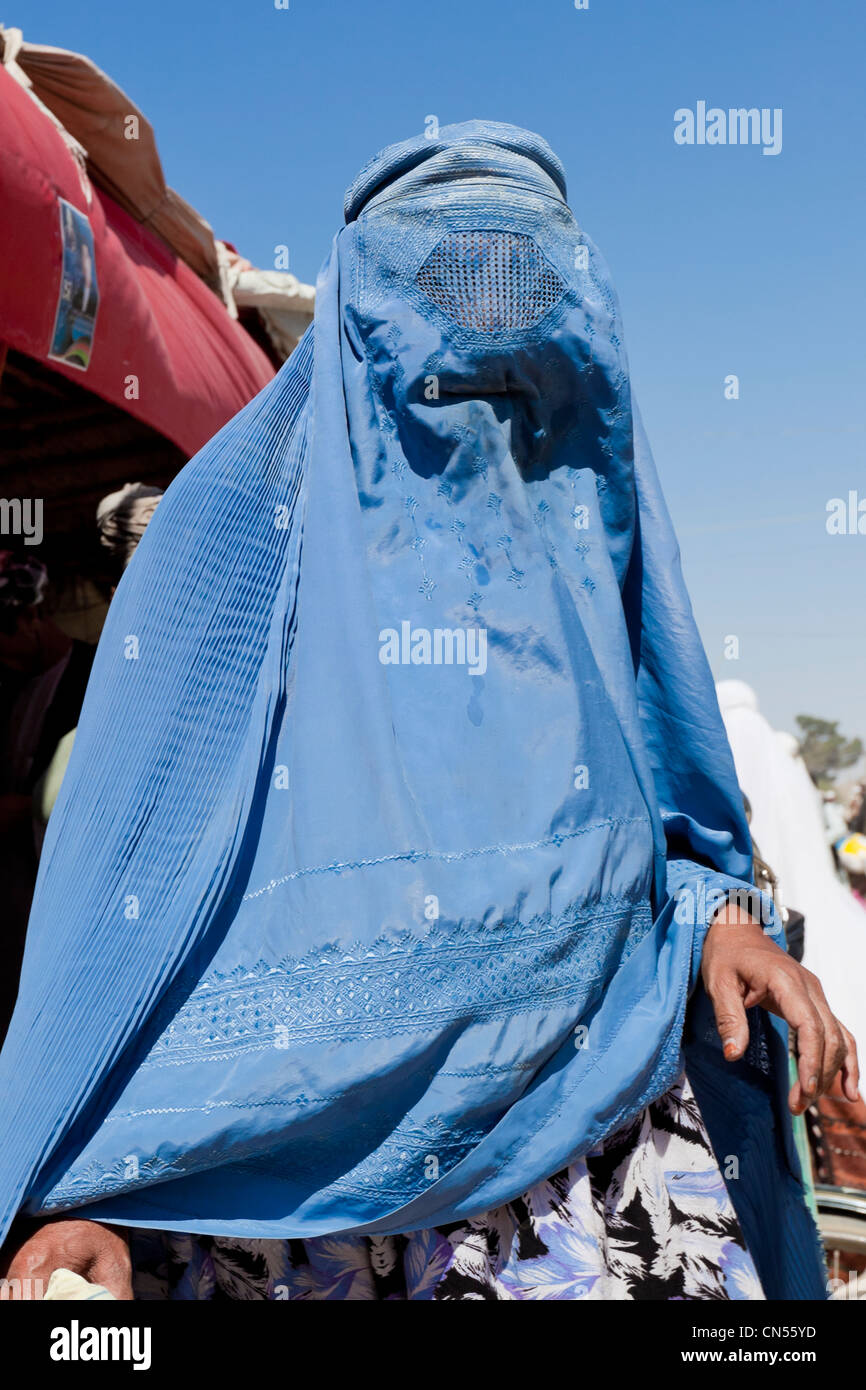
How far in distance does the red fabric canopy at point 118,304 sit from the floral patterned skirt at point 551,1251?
1854 mm

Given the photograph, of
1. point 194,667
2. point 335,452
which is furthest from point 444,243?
point 194,667

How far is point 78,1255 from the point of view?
1.08m

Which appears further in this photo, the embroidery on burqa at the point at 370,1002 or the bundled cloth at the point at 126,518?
the bundled cloth at the point at 126,518

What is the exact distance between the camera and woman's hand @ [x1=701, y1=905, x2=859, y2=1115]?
3.89 ft

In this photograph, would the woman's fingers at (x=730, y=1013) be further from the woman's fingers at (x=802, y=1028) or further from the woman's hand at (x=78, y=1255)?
the woman's hand at (x=78, y=1255)

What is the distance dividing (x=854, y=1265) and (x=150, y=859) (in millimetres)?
2046

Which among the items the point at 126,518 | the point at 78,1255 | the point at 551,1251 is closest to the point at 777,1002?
the point at 551,1251

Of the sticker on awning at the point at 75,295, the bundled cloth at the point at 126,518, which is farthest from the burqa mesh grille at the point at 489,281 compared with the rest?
the bundled cloth at the point at 126,518

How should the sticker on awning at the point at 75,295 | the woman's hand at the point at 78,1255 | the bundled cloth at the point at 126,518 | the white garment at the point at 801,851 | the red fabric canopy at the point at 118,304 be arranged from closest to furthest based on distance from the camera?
the woman's hand at the point at 78,1255, the red fabric canopy at the point at 118,304, the sticker on awning at the point at 75,295, the bundled cloth at the point at 126,518, the white garment at the point at 801,851

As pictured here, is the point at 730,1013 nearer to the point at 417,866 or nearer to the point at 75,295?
the point at 417,866

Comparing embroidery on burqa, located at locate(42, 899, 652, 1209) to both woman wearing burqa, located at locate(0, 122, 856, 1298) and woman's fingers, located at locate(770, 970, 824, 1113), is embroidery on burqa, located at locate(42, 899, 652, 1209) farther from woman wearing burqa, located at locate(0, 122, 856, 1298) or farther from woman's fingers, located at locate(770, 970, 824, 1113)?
woman's fingers, located at locate(770, 970, 824, 1113)

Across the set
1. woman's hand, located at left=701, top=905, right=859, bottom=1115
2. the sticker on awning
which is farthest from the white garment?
woman's hand, located at left=701, top=905, right=859, bottom=1115

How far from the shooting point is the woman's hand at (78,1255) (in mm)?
1049

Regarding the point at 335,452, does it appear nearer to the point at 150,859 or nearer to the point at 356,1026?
the point at 150,859
